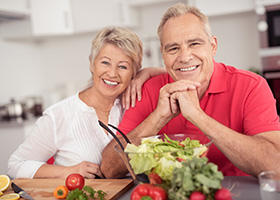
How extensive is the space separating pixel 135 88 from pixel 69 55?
3.08m

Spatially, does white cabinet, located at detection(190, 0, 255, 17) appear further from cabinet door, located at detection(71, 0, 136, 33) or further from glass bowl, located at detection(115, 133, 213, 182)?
glass bowl, located at detection(115, 133, 213, 182)

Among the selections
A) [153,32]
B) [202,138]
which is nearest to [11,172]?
[202,138]

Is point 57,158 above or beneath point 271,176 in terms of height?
beneath

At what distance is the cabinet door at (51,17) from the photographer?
152 inches

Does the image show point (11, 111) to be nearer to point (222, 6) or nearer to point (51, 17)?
point (51, 17)

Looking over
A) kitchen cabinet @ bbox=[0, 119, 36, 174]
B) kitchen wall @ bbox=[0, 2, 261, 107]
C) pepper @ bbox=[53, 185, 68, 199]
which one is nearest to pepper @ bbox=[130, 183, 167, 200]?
pepper @ bbox=[53, 185, 68, 199]

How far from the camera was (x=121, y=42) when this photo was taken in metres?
1.85

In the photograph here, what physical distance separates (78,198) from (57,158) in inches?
30.6

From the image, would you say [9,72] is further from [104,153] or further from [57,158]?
[104,153]

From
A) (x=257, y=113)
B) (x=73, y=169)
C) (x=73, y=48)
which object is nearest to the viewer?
(x=257, y=113)

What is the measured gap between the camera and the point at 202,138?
1.33m

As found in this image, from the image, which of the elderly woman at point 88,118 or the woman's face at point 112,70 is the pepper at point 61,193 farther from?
the woman's face at point 112,70

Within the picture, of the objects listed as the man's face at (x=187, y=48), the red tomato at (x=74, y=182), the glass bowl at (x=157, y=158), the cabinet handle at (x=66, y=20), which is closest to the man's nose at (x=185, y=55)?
the man's face at (x=187, y=48)

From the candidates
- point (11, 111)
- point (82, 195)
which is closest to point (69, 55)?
point (11, 111)
